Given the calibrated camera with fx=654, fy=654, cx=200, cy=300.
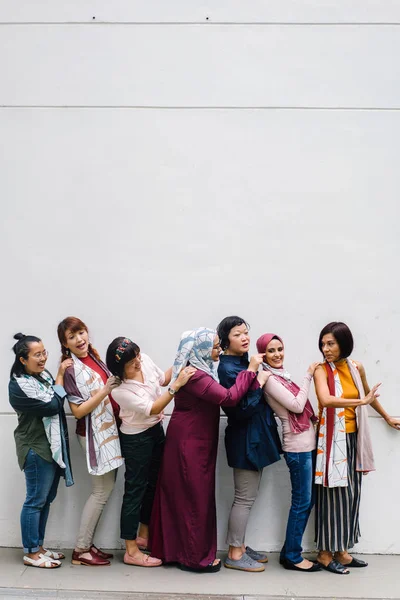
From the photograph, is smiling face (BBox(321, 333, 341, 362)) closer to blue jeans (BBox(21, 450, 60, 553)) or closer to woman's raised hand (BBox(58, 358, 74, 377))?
woman's raised hand (BBox(58, 358, 74, 377))

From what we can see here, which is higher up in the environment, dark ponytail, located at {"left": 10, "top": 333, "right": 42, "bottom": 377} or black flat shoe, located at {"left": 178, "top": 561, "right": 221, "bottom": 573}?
dark ponytail, located at {"left": 10, "top": 333, "right": 42, "bottom": 377}

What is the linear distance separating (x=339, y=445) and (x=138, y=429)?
1.35 meters

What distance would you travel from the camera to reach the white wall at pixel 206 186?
16.2 ft

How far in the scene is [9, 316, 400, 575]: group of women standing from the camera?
4.28 metres

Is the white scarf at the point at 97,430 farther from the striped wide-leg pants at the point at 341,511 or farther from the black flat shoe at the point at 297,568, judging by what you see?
the striped wide-leg pants at the point at 341,511

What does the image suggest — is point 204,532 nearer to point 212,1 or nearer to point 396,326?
point 396,326

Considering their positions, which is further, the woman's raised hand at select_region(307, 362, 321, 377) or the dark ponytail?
the woman's raised hand at select_region(307, 362, 321, 377)

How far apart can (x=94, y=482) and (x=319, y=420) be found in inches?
63.4

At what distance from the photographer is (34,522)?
4379 mm

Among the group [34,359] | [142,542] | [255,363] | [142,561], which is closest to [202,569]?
[142,561]

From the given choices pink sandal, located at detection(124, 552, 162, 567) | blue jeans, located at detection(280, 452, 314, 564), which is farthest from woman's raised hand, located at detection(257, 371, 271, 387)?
pink sandal, located at detection(124, 552, 162, 567)

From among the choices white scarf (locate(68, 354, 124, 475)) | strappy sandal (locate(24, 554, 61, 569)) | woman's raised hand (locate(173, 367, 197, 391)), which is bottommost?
strappy sandal (locate(24, 554, 61, 569))

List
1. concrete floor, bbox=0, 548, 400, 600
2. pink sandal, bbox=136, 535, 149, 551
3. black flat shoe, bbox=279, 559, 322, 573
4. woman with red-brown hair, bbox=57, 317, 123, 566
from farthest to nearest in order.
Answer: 1. pink sandal, bbox=136, 535, 149, 551
2. black flat shoe, bbox=279, 559, 322, 573
3. woman with red-brown hair, bbox=57, 317, 123, 566
4. concrete floor, bbox=0, 548, 400, 600

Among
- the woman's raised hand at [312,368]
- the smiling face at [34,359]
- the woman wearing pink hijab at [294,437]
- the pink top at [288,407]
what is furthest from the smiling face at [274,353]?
the smiling face at [34,359]
